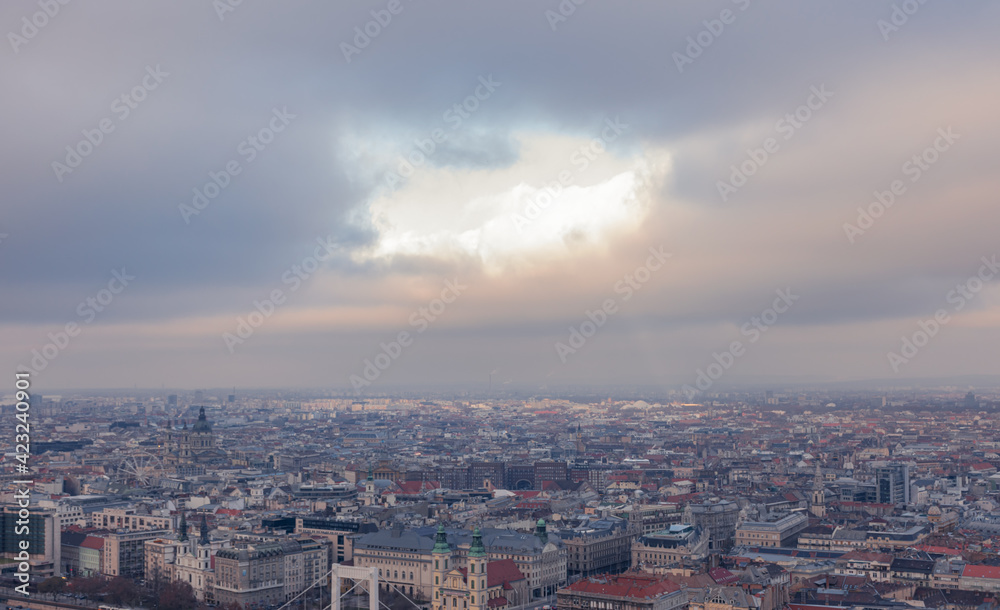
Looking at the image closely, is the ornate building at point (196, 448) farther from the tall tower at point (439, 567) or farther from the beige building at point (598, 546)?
the tall tower at point (439, 567)

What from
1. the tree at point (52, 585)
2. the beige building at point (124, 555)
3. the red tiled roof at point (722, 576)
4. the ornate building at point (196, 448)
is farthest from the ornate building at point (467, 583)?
the ornate building at point (196, 448)

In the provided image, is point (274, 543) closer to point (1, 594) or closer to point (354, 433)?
point (1, 594)

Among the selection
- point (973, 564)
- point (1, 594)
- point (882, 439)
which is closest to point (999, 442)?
point (882, 439)

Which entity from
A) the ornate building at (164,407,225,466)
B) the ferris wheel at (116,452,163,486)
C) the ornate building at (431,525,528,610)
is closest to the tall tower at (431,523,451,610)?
the ornate building at (431,525,528,610)

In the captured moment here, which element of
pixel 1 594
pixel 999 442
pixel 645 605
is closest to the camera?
pixel 645 605

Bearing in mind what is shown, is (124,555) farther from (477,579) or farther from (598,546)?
(598,546)

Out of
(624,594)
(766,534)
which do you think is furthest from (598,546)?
(624,594)
